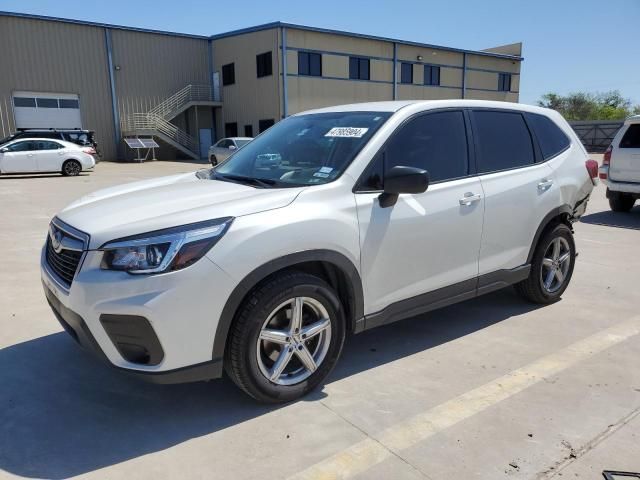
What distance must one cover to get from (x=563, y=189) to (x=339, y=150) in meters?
2.33

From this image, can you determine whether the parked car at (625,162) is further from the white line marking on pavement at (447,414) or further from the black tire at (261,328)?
the black tire at (261,328)

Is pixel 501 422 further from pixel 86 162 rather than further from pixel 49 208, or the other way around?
pixel 86 162

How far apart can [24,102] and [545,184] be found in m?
32.8

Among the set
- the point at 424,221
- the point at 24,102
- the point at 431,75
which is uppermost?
the point at 431,75

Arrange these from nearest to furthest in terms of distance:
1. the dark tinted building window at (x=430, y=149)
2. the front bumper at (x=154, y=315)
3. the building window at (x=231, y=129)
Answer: the front bumper at (x=154, y=315)
the dark tinted building window at (x=430, y=149)
the building window at (x=231, y=129)

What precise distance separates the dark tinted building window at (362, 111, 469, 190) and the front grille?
5.66 feet

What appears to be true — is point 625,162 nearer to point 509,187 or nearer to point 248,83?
point 509,187

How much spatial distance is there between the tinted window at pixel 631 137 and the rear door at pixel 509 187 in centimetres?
640

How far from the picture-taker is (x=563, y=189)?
4.57 meters

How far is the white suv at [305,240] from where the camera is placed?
2.60 meters

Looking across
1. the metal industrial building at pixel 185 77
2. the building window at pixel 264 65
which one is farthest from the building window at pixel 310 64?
the building window at pixel 264 65

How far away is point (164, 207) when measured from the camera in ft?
9.53

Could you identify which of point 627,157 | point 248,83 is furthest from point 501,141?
point 248,83

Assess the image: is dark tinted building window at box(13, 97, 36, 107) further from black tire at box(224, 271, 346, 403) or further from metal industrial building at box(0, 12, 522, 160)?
black tire at box(224, 271, 346, 403)
